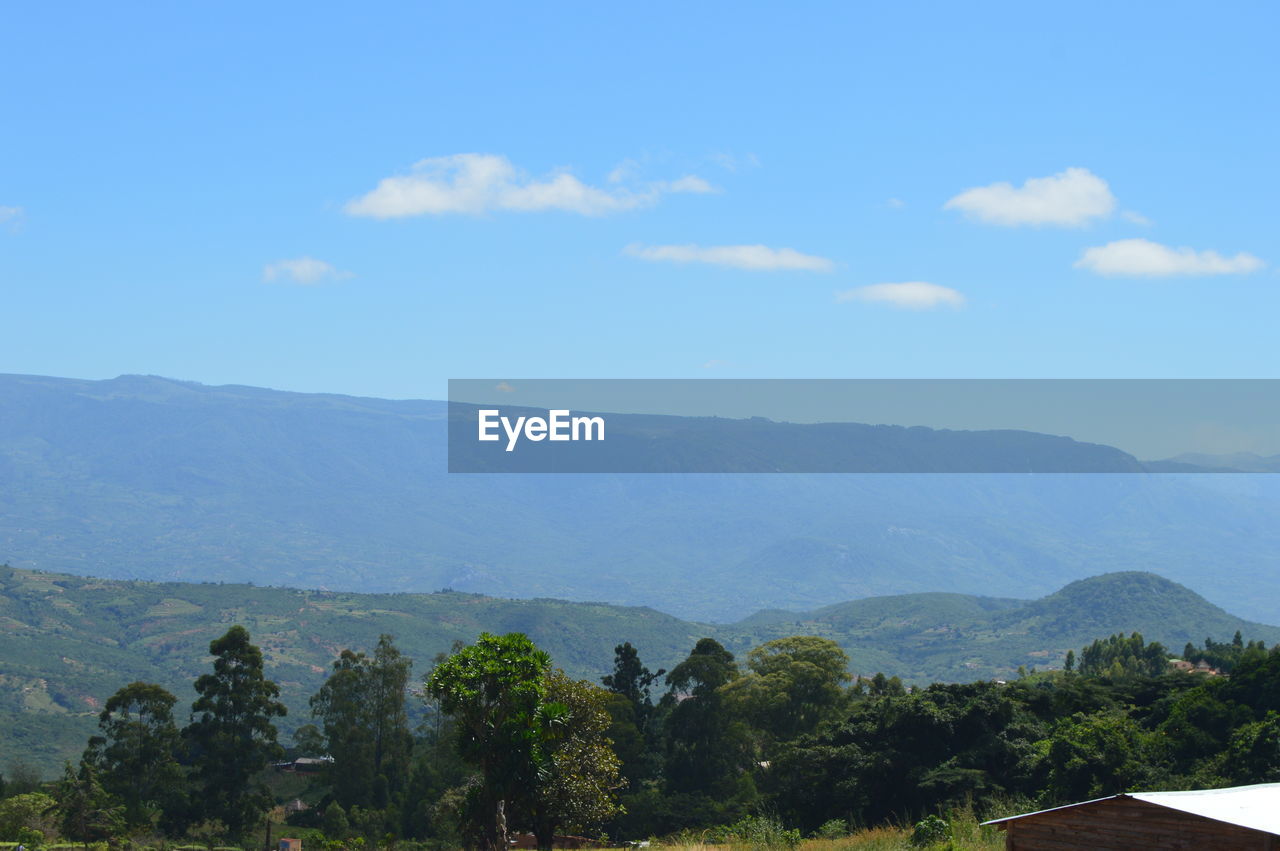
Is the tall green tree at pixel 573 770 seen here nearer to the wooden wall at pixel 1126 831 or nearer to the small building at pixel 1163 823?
the wooden wall at pixel 1126 831

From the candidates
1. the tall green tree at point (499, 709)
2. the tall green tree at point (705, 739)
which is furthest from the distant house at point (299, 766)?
the tall green tree at point (499, 709)

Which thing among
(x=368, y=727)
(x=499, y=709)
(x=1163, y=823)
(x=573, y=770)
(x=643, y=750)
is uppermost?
(x=1163, y=823)

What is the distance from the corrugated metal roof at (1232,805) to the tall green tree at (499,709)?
59.2 ft

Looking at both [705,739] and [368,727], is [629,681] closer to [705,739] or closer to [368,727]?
[705,739]

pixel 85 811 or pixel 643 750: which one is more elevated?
pixel 85 811

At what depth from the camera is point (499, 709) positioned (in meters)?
34.3

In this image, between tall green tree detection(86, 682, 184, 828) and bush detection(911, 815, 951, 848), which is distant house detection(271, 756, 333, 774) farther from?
bush detection(911, 815, 951, 848)

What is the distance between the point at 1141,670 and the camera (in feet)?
347

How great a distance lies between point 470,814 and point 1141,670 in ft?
275

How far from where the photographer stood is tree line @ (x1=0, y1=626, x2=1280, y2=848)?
35500 mm

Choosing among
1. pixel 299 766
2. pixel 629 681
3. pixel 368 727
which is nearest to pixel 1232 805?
pixel 629 681

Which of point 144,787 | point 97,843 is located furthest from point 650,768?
point 97,843

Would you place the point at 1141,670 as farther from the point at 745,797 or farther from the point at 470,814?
the point at 470,814

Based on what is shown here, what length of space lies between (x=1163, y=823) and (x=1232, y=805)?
0.98 metres
